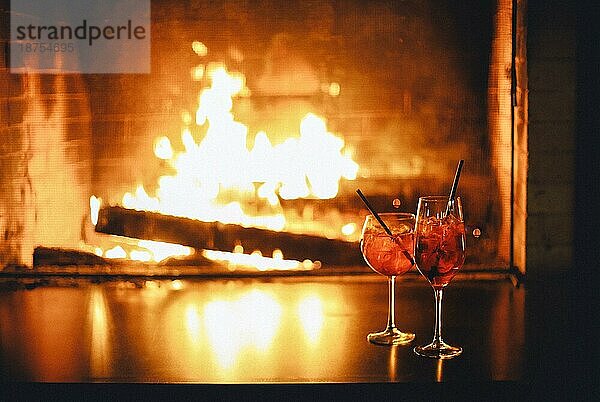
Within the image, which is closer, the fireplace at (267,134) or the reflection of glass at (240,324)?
the reflection of glass at (240,324)

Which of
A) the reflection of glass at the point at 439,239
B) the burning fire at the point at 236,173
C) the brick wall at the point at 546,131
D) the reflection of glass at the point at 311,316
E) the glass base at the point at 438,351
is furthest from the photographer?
the burning fire at the point at 236,173

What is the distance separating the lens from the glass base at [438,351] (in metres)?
1.63

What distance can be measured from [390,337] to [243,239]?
2.07 feet

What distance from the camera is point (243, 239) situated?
2262mm

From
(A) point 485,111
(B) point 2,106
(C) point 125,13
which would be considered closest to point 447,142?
(A) point 485,111

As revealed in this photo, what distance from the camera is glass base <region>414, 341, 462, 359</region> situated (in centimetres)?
163

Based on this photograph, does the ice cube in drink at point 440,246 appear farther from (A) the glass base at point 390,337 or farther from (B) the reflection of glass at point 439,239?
(A) the glass base at point 390,337

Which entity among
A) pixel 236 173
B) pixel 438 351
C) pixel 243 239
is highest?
pixel 236 173

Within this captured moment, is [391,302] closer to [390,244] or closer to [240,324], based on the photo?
[390,244]

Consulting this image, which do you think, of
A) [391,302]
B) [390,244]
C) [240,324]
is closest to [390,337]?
[391,302]

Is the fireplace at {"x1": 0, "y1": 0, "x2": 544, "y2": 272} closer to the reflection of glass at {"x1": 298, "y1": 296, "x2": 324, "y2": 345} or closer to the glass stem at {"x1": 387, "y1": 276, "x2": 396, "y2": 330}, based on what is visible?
the reflection of glass at {"x1": 298, "y1": 296, "x2": 324, "y2": 345}

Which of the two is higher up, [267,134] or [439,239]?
[267,134]

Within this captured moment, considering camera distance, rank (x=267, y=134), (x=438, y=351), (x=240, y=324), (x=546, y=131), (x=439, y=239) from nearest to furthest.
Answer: (x=439, y=239)
(x=438, y=351)
(x=240, y=324)
(x=546, y=131)
(x=267, y=134)

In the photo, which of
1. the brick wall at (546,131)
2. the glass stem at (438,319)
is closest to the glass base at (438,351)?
the glass stem at (438,319)
